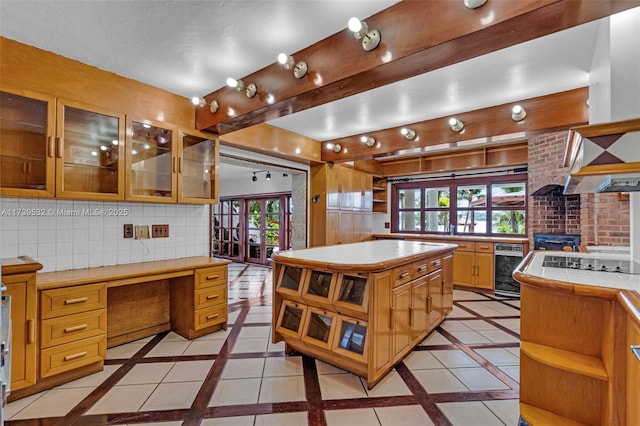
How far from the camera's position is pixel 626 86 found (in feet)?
6.31

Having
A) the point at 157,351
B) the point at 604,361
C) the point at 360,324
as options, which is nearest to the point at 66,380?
the point at 157,351

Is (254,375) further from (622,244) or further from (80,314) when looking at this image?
(622,244)

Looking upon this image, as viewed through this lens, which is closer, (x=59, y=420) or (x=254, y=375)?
(x=59, y=420)

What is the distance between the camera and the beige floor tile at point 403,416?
1846mm

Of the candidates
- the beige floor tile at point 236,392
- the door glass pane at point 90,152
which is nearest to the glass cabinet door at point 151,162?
the door glass pane at point 90,152

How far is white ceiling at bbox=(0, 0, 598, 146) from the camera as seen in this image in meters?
1.86

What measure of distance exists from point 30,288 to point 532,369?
123 inches

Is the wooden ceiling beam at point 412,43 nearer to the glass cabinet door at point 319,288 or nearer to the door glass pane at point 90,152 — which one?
the door glass pane at point 90,152

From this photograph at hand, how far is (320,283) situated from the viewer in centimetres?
246

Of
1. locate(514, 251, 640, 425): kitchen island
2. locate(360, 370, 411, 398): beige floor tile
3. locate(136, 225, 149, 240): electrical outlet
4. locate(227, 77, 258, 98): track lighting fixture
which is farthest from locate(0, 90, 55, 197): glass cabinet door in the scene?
locate(514, 251, 640, 425): kitchen island

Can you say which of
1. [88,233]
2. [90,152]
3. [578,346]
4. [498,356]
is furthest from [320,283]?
[90,152]

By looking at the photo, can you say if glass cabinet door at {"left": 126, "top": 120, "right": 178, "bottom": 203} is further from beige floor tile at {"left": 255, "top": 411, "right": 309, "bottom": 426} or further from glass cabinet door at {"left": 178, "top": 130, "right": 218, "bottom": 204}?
beige floor tile at {"left": 255, "top": 411, "right": 309, "bottom": 426}

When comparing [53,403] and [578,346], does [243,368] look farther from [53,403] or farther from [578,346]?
[578,346]

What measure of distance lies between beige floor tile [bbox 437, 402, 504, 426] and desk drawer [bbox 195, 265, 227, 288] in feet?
7.39
